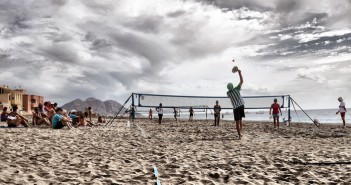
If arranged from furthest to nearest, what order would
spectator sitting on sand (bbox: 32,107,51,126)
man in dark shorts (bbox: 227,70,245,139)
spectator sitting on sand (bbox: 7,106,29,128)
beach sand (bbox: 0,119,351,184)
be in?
spectator sitting on sand (bbox: 32,107,51,126) < spectator sitting on sand (bbox: 7,106,29,128) < man in dark shorts (bbox: 227,70,245,139) < beach sand (bbox: 0,119,351,184)

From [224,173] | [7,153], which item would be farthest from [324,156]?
[7,153]

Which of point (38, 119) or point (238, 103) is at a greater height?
point (238, 103)

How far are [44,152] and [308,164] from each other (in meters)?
4.63

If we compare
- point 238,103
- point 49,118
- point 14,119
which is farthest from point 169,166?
point 49,118

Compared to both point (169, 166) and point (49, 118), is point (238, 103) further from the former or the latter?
point (49, 118)

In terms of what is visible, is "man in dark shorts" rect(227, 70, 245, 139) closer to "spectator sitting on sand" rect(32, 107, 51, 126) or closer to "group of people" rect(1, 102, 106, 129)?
"group of people" rect(1, 102, 106, 129)

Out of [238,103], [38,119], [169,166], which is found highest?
[238,103]

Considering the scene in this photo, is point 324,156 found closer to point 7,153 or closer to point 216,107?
point 7,153

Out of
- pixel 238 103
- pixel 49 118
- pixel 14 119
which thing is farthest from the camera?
pixel 49 118

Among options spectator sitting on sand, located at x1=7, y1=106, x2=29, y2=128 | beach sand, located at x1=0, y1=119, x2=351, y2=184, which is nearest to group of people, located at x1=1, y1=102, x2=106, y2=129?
spectator sitting on sand, located at x1=7, y1=106, x2=29, y2=128

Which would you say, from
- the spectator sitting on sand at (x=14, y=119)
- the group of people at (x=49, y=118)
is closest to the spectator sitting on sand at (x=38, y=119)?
the group of people at (x=49, y=118)

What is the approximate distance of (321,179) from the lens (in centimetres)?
387

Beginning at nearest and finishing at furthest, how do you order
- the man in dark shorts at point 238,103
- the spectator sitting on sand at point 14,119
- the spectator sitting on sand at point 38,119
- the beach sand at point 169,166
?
the beach sand at point 169,166
the man in dark shorts at point 238,103
the spectator sitting on sand at point 14,119
the spectator sitting on sand at point 38,119

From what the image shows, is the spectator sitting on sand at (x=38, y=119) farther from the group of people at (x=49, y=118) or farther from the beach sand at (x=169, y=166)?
the beach sand at (x=169, y=166)
